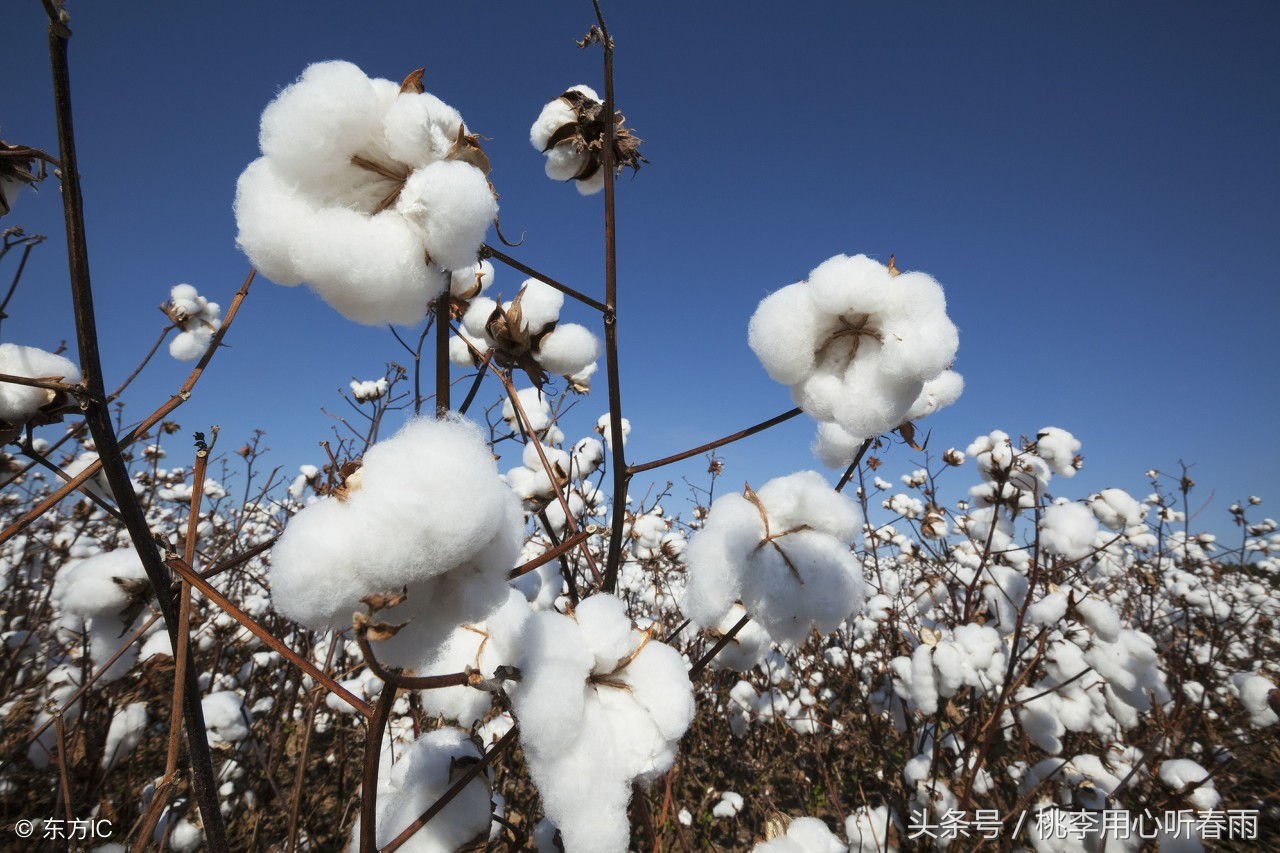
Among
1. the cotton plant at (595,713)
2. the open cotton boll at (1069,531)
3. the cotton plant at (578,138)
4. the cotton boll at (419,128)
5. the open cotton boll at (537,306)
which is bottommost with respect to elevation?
the cotton plant at (595,713)

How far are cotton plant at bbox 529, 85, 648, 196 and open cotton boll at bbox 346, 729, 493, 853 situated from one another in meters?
1.19

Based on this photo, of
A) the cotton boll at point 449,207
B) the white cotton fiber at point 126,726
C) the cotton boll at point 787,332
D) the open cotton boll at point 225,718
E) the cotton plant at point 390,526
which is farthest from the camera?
the open cotton boll at point 225,718

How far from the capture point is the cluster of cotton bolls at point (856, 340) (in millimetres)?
960

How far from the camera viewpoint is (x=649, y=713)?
35.2 inches

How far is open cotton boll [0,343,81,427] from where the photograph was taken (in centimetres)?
106

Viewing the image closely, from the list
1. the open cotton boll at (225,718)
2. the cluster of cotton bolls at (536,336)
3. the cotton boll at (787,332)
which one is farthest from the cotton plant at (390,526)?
the open cotton boll at (225,718)

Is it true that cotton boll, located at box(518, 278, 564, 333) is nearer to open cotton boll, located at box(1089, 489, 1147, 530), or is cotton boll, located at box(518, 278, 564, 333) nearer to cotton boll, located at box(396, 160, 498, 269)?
cotton boll, located at box(396, 160, 498, 269)

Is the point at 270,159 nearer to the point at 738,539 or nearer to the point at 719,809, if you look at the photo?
the point at 738,539

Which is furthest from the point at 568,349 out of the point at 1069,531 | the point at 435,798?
the point at 1069,531

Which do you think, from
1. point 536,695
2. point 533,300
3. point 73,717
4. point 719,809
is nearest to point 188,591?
point 536,695

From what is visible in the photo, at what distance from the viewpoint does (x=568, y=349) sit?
1359 millimetres

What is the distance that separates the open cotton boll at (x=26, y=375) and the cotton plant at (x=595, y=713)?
1.02m

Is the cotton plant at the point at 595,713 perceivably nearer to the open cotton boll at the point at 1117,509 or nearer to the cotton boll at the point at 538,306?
the cotton boll at the point at 538,306

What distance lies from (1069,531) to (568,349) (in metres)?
2.99
